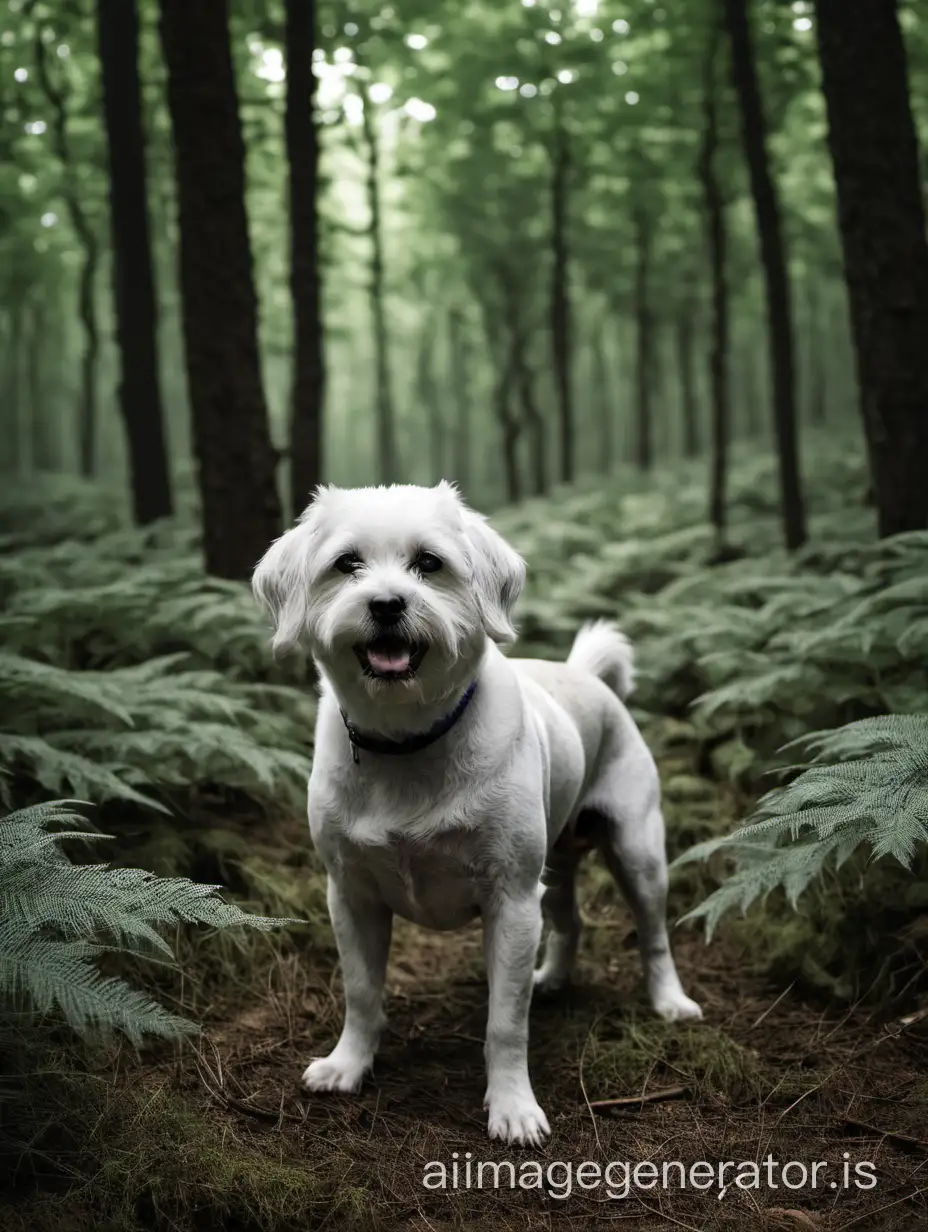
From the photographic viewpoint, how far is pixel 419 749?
11.3ft

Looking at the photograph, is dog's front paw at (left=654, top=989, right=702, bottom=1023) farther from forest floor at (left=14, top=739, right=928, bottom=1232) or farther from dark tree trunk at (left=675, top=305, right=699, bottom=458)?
dark tree trunk at (left=675, top=305, right=699, bottom=458)

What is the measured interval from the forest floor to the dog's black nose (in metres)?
1.60

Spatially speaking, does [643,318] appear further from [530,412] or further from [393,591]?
[393,591]

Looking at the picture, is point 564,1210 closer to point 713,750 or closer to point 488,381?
point 713,750

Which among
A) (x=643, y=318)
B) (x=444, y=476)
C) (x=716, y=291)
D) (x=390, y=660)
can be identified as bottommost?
(x=390, y=660)

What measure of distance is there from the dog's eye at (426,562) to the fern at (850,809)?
1494 mm

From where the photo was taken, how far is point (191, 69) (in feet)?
22.3

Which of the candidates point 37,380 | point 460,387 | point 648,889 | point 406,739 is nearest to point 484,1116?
point 648,889

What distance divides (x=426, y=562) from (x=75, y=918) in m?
1.45

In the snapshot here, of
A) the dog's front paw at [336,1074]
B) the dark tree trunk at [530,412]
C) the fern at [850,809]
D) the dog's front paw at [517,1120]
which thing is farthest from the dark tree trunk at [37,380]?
the dog's front paw at [517,1120]

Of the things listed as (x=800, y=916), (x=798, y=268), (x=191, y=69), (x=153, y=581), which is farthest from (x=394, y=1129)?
(x=798, y=268)

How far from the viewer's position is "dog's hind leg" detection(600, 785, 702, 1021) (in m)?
4.44

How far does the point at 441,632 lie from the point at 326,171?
2074 centimetres

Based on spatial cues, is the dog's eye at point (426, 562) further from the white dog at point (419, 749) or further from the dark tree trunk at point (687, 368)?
the dark tree trunk at point (687, 368)
